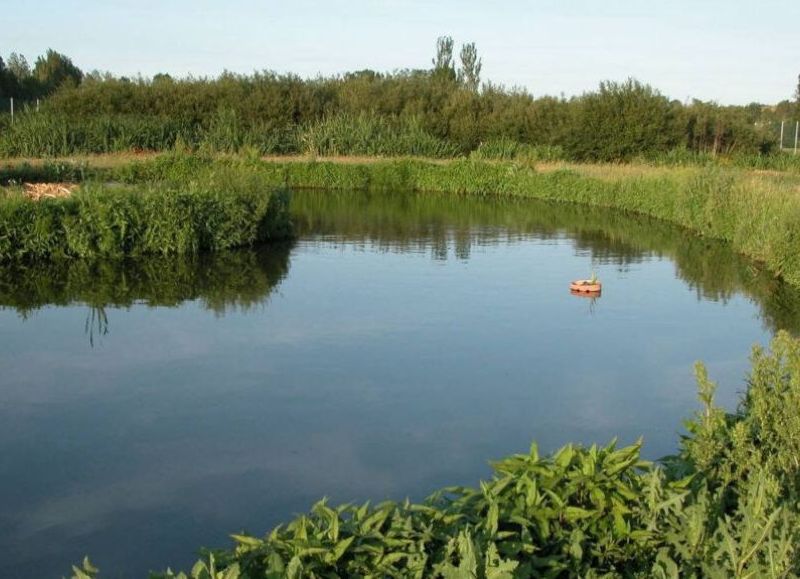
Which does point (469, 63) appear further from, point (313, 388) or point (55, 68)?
point (313, 388)

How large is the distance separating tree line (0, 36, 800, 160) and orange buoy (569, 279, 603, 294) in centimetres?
2231

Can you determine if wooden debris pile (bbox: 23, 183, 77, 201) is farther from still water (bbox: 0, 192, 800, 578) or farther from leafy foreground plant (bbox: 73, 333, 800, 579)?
leafy foreground plant (bbox: 73, 333, 800, 579)

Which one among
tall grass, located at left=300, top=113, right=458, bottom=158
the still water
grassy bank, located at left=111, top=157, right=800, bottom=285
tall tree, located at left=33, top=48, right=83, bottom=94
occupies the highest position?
tall tree, located at left=33, top=48, right=83, bottom=94

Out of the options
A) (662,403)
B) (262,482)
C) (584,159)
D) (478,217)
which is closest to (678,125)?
(584,159)

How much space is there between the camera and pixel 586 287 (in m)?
14.3

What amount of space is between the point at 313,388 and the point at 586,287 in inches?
251

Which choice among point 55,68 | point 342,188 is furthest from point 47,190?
point 55,68

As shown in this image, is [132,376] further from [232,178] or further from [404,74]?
[404,74]

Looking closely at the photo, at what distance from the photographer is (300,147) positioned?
38.7m

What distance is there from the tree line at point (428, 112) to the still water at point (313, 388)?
19271 mm

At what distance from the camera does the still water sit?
21.2 ft

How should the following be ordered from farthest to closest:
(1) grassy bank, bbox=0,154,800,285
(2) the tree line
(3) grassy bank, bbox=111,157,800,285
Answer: (2) the tree line, (3) grassy bank, bbox=111,157,800,285, (1) grassy bank, bbox=0,154,800,285

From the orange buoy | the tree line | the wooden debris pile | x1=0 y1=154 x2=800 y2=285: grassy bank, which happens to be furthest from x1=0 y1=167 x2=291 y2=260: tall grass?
the tree line

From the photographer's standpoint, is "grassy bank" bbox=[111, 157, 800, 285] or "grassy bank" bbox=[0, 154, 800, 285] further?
"grassy bank" bbox=[111, 157, 800, 285]
